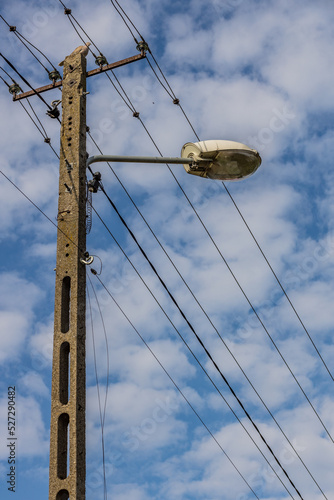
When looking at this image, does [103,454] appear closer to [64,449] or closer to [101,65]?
[64,449]

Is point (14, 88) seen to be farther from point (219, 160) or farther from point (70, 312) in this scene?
point (70, 312)

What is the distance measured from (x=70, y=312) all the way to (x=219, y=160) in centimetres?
273

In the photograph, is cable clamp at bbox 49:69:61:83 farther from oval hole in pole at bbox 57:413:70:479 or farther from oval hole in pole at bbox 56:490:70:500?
oval hole in pole at bbox 56:490:70:500

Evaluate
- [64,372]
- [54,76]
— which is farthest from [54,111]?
[64,372]

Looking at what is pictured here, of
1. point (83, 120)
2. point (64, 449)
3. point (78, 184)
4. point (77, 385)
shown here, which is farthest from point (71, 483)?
point (83, 120)

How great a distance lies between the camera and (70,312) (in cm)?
708

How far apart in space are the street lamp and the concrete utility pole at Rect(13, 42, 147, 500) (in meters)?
1.13

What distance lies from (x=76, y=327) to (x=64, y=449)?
3.77 feet

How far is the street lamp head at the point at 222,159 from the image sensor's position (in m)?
8.45

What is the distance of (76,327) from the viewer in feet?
22.8

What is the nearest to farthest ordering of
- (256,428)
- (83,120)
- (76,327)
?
1. (76,327)
2. (83,120)
3. (256,428)

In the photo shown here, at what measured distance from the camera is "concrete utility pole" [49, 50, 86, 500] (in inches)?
257

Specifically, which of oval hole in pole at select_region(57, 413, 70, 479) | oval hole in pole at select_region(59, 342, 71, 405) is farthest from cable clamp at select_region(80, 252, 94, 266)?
oval hole in pole at select_region(57, 413, 70, 479)

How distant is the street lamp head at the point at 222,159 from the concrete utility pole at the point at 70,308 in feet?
4.47
